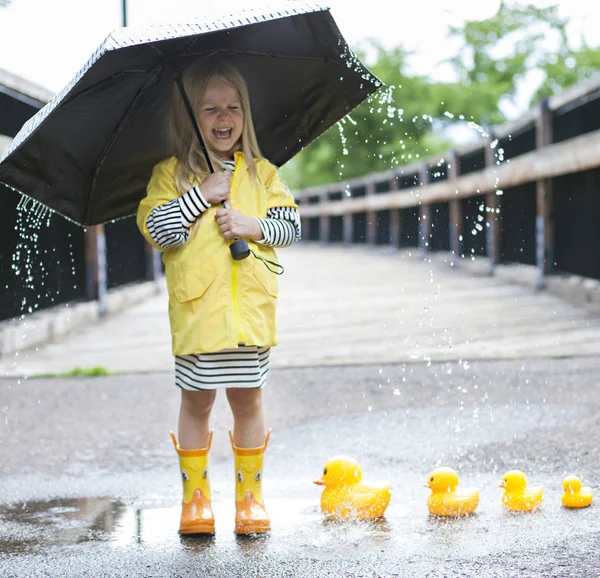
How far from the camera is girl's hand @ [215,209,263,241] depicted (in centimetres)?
280

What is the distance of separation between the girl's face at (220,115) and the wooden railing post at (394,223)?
1619 centimetres

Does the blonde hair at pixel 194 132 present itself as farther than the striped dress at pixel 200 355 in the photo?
Yes

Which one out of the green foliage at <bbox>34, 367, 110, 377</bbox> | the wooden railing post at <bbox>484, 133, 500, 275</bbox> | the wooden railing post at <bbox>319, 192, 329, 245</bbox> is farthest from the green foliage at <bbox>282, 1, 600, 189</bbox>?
the green foliage at <bbox>34, 367, 110, 377</bbox>

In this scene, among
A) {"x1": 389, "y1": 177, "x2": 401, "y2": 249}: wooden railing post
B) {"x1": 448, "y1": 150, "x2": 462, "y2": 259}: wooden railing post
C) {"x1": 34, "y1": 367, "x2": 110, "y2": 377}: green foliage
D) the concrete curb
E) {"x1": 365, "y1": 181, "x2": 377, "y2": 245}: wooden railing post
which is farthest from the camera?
{"x1": 365, "y1": 181, "x2": 377, "y2": 245}: wooden railing post

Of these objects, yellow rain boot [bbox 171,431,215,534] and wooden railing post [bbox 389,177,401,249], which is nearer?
yellow rain boot [bbox 171,431,215,534]

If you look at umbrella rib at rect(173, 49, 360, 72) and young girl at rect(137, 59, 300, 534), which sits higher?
umbrella rib at rect(173, 49, 360, 72)

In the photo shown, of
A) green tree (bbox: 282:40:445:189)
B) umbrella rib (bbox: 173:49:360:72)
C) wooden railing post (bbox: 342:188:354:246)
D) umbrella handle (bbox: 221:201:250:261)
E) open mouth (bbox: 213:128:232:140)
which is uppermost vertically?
green tree (bbox: 282:40:445:189)

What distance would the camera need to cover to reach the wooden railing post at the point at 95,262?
8578 millimetres

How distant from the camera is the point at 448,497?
2.98 m

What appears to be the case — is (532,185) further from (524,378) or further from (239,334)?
(239,334)

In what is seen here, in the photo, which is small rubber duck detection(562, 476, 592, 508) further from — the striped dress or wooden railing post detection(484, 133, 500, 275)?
wooden railing post detection(484, 133, 500, 275)

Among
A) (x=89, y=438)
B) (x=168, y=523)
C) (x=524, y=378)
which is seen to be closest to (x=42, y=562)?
(x=168, y=523)

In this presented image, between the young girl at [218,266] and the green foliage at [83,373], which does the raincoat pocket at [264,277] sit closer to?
the young girl at [218,266]

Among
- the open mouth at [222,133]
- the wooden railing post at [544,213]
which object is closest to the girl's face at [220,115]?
the open mouth at [222,133]
